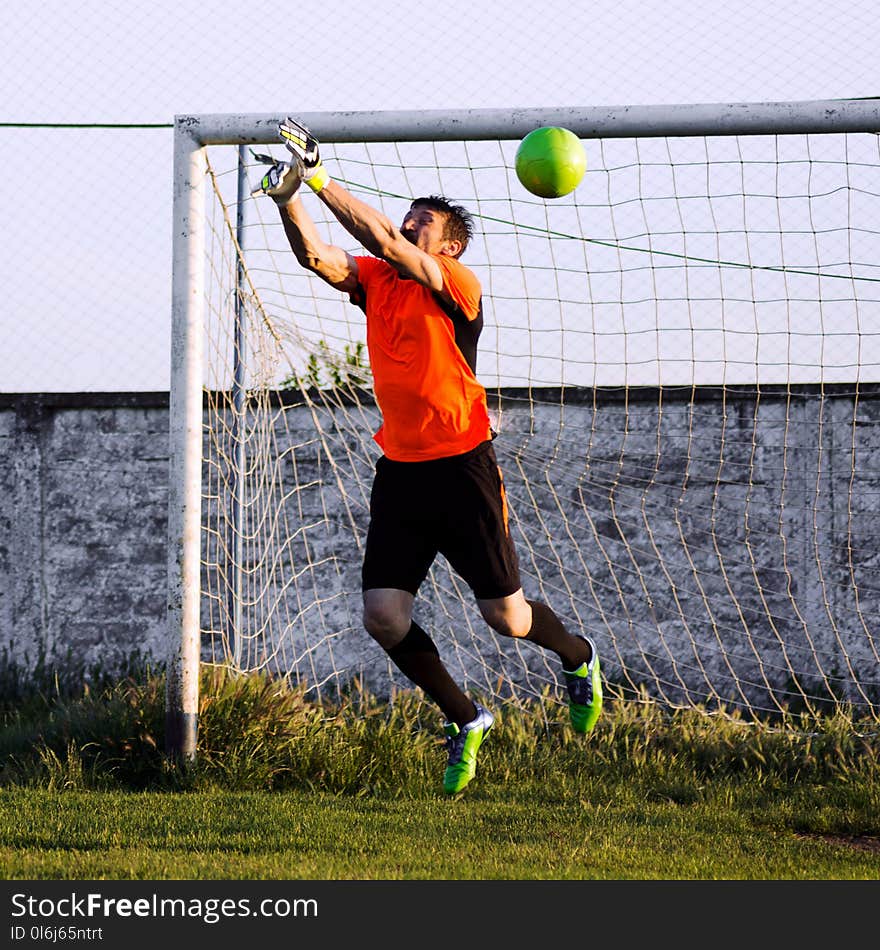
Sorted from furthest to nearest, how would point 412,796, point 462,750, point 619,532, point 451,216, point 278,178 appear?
point 619,532
point 412,796
point 451,216
point 462,750
point 278,178

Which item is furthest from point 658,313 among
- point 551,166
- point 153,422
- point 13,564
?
point 13,564

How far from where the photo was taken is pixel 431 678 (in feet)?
15.6

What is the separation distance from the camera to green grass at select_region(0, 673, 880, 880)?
398 centimetres

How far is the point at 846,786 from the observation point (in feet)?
17.6

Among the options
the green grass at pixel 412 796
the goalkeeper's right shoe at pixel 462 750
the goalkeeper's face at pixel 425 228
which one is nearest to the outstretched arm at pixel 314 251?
the goalkeeper's face at pixel 425 228

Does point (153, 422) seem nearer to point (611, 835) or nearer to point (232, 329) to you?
point (232, 329)

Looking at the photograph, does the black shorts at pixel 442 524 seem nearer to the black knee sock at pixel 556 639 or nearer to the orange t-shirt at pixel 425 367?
the orange t-shirt at pixel 425 367

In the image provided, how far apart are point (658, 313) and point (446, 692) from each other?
2469 millimetres

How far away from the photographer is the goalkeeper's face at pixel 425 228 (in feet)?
15.4

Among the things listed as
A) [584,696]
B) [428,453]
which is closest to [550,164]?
[428,453]

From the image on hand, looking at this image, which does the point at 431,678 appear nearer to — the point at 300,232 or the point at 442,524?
the point at 442,524

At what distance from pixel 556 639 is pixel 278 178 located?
2195 mm
